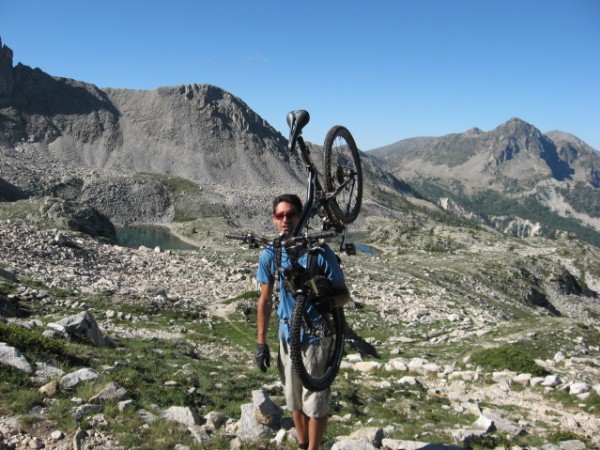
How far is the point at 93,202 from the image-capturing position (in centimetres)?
14725

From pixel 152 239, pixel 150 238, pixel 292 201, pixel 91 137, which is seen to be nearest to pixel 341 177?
pixel 292 201

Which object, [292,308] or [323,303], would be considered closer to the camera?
[323,303]

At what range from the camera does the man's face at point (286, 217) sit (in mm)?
7789

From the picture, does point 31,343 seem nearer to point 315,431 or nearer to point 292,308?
point 292,308

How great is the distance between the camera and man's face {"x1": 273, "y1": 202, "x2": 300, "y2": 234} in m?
7.79

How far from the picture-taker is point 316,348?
7.47 metres

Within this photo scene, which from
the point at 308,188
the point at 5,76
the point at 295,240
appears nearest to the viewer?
the point at 295,240

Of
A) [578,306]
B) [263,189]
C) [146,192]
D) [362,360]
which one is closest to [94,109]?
[146,192]

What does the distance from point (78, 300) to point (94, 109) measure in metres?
194

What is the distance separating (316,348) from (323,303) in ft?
2.51

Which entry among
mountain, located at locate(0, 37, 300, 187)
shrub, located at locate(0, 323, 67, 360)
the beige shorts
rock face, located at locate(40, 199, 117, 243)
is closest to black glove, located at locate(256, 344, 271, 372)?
the beige shorts

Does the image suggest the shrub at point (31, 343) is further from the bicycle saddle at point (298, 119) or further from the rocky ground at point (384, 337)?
the bicycle saddle at point (298, 119)

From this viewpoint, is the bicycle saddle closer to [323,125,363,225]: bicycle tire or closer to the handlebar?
[323,125,363,225]: bicycle tire

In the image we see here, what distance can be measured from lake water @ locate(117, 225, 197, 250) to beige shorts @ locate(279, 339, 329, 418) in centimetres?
9604
